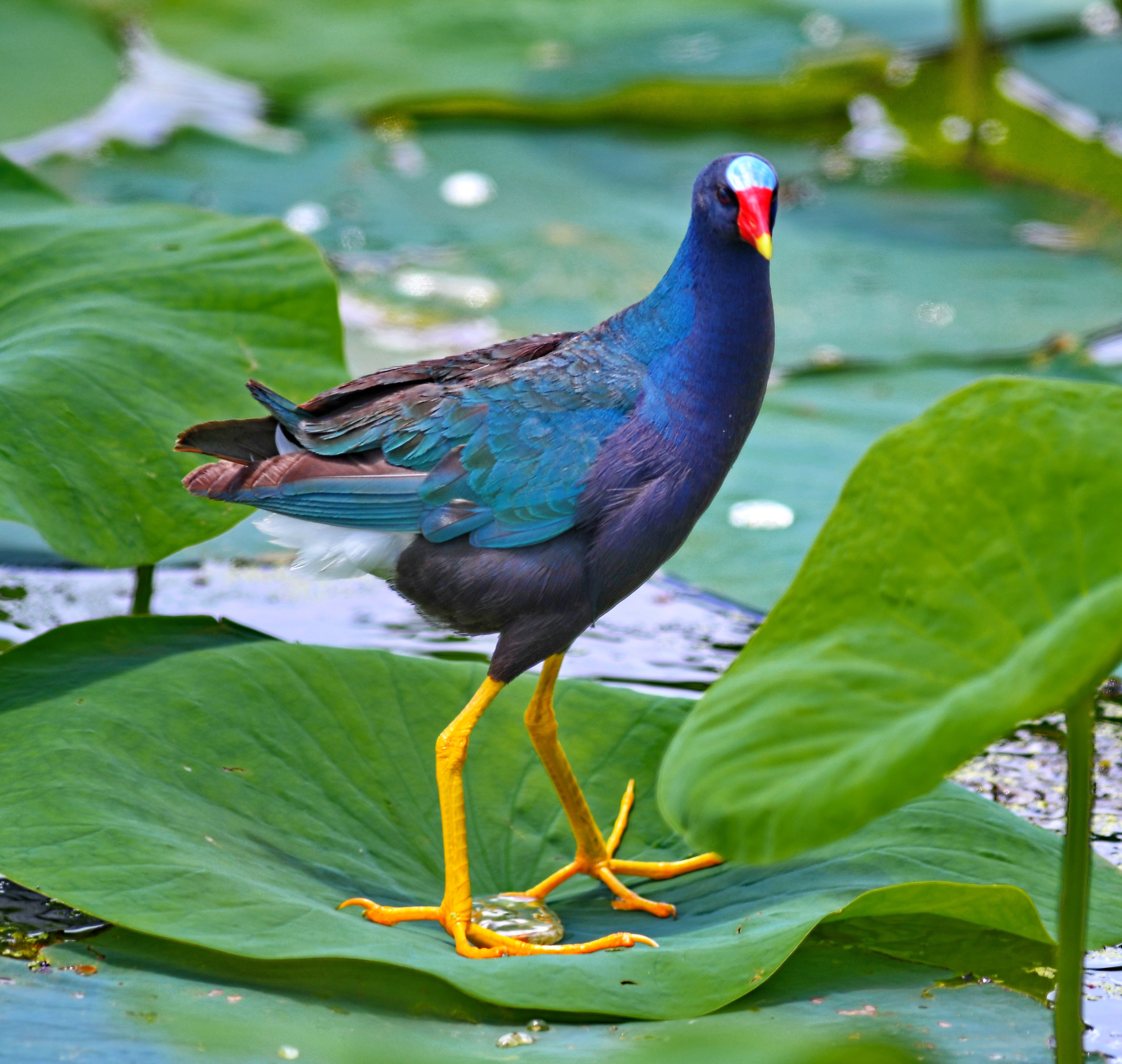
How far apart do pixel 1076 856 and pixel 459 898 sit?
74 centimetres

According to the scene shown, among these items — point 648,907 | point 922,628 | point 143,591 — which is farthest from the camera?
point 143,591

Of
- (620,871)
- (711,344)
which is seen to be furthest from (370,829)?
(711,344)

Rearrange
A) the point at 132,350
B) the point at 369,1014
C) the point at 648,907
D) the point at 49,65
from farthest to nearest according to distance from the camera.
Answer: the point at 49,65, the point at 132,350, the point at 648,907, the point at 369,1014

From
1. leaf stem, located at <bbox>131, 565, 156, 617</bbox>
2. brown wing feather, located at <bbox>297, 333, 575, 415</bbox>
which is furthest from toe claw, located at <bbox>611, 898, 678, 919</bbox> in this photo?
leaf stem, located at <bbox>131, 565, 156, 617</bbox>

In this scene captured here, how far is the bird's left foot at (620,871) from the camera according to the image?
184cm

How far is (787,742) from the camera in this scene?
1.17m

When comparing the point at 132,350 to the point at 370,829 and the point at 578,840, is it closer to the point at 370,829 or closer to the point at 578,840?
the point at 370,829

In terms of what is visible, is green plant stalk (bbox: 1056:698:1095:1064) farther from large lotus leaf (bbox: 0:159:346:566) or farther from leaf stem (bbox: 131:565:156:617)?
leaf stem (bbox: 131:565:156:617)

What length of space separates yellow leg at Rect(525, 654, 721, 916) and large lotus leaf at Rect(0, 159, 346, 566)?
547 millimetres

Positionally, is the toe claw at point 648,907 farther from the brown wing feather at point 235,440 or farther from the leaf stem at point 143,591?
the leaf stem at point 143,591

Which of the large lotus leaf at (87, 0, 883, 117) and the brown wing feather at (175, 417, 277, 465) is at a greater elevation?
the large lotus leaf at (87, 0, 883, 117)

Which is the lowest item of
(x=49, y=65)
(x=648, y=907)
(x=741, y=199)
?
(x=648, y=907)

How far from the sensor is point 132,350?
7.11 feet

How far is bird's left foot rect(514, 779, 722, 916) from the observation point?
72.5 inches
